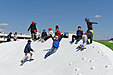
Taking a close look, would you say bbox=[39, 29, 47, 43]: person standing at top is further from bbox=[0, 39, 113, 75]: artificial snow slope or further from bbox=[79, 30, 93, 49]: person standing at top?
bbox=[79, 30, 93, 49]: person standing at top

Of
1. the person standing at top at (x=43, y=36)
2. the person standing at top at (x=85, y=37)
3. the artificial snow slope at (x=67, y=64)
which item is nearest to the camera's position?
the artificial snow slope at (x=67, y=64)

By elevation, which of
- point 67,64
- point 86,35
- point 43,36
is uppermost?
point 86,35

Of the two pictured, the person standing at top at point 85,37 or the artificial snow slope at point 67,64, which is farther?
the person standing at top at point 85,37

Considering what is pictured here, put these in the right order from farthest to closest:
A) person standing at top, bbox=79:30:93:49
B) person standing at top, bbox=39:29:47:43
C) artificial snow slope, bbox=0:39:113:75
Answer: person standing at top, bbox=39:29:47:43 → person standing at top, bbox=79:30:93:49 → artificial snow slope, bbox=0:39:113:75

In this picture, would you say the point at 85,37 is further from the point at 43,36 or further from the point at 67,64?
the point at 43,36

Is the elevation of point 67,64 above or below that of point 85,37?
below

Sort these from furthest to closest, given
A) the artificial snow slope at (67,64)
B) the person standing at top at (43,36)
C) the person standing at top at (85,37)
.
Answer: the person standing at top at (43,36), the person standing at top at (85,37), the artificial snow slope at (67,64)

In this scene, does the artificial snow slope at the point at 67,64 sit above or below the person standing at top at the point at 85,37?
below

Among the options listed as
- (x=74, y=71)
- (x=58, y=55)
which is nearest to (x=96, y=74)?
(x=74, y=71)

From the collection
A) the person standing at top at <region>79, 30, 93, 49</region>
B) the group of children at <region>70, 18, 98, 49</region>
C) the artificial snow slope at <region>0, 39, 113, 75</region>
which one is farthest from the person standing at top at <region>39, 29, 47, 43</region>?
the person standing at top at <region>79, 30, 93, 49</region>

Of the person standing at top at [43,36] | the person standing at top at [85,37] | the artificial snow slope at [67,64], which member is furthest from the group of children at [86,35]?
the person standing at top at [43,36]

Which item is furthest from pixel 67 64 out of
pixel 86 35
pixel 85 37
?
pixel 86 35

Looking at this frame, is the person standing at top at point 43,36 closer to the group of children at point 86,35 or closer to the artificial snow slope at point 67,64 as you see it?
the artificial snow slope at point 67,64

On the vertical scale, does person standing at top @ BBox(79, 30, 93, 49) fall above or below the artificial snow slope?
above
